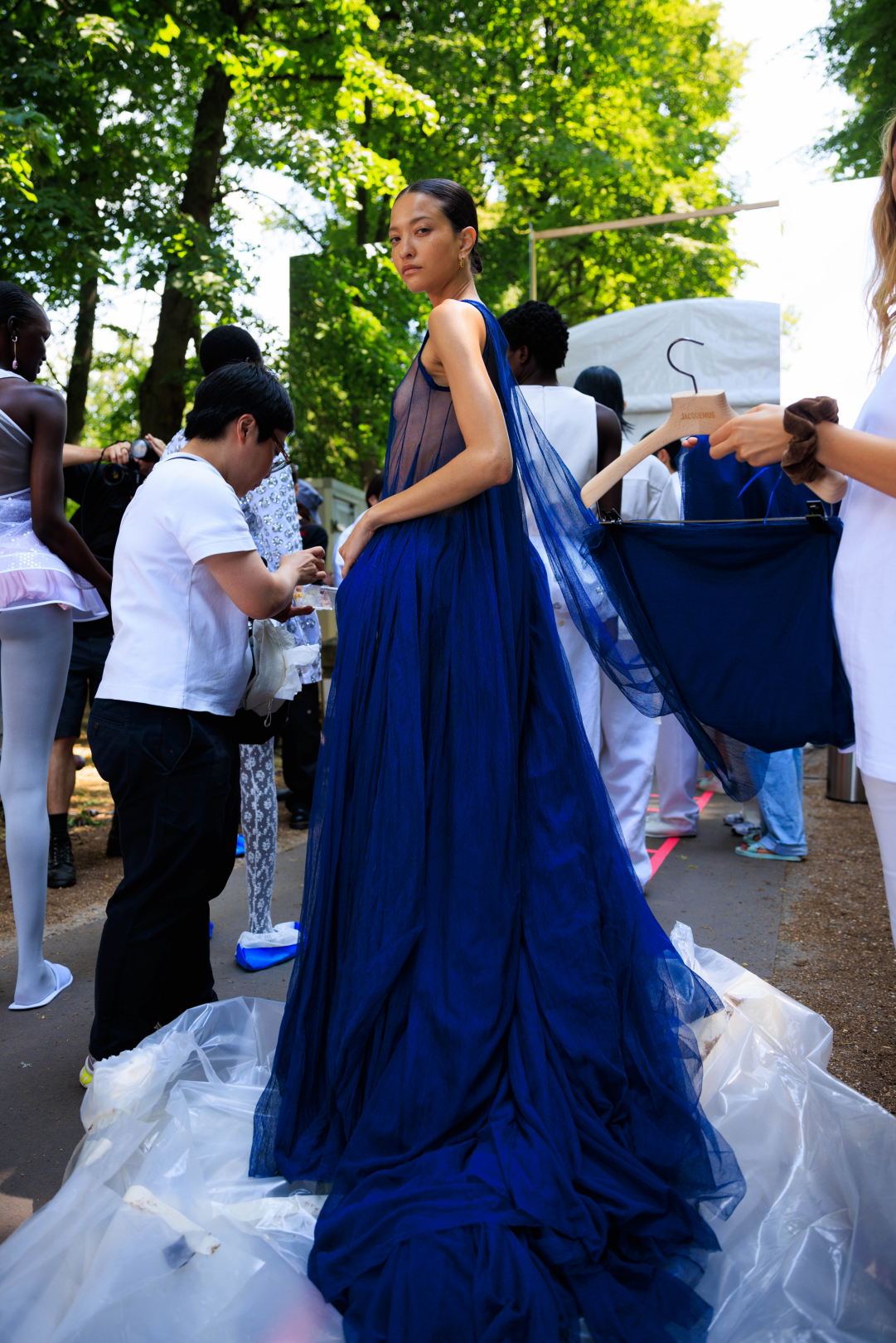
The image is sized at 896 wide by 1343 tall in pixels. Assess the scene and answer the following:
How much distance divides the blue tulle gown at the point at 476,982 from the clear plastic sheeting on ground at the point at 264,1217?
0.28ft

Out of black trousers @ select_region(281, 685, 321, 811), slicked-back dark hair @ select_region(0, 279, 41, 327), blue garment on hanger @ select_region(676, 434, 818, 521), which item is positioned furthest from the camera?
black trousers @ select_region(281, 685, 321, 811)

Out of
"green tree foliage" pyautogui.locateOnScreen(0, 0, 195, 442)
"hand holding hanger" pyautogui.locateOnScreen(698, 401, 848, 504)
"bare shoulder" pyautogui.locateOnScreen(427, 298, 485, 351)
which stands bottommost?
"hand holding hanger" pyautogui.locateOnScreen(698, 401, 848, 504)

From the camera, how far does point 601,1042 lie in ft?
6.48

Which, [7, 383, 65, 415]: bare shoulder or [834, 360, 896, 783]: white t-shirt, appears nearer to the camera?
[834, 360, 896, 783]: white t-shirt

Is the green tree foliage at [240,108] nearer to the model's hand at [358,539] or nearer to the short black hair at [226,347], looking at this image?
the short black hair at [226,347]

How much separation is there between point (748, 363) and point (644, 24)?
1084 cm

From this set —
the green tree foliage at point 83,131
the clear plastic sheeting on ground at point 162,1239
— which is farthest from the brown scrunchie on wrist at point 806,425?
the green tree foliage at point 83,131

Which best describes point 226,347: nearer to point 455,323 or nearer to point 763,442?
point 455,323

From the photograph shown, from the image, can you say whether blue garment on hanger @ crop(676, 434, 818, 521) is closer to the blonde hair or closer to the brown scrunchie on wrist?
the blonde hair

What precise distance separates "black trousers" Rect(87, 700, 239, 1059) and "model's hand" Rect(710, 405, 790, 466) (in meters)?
1.37

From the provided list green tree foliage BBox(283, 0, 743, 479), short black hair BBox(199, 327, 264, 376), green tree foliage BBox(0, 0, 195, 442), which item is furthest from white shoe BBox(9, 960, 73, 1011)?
green tree foliage BBox(283, 0, 743, 479)

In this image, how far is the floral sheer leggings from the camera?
11.7 feet

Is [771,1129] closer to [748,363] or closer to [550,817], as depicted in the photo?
[550,817]

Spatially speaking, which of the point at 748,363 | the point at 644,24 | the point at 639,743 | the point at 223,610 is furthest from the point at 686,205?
the point at 223,610
